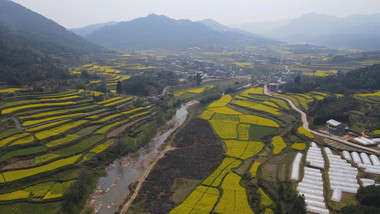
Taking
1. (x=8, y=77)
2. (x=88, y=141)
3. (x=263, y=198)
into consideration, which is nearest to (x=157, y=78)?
(x=8, y=77)

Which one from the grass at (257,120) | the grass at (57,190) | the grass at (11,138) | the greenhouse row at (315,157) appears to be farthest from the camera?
the grass at (257,120)

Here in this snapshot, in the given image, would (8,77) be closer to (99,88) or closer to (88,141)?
(99,88)

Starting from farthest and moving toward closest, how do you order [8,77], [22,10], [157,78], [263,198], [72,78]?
1. [22,10]
2. [157,78]
3. [72,78]
4. [8,77]
5. [263,198]

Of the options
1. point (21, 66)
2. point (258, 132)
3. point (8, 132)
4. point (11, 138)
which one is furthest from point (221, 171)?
point (21, 66)

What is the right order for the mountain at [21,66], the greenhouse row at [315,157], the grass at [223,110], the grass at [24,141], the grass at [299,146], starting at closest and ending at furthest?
the greenhouse row at [315,157] → the grass at [24,141] → the grass at [299,146] → the grass at [223,110] → the mountain at [21,66]

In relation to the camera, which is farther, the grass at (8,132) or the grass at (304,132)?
the grass at (304,132)

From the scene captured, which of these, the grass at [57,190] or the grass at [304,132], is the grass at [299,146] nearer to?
the grass at [304,132]

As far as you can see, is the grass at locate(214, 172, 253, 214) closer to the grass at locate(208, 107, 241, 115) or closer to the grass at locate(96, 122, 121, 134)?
the grass at locate(96, 122, 121, 134)

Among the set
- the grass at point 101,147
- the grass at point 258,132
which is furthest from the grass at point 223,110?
the grass at point 101,147
